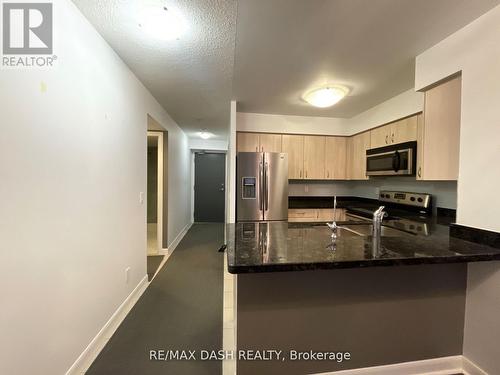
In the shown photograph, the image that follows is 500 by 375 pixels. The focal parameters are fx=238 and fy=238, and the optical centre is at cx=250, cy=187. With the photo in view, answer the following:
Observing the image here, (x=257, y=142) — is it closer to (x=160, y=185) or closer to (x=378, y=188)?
(x=160, y=185)

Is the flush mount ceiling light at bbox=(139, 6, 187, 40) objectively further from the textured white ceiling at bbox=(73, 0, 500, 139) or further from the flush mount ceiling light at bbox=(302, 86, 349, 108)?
the flush mount ceiling light at bbox=(302, 86, 349, 108)

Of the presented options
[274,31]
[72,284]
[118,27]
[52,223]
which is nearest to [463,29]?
[274,31]

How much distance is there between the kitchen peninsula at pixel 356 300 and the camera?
1365 millimetres

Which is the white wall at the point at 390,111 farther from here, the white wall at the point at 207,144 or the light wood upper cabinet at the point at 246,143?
the white wall at the point at 207,144

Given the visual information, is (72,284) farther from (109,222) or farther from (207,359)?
(207,359)

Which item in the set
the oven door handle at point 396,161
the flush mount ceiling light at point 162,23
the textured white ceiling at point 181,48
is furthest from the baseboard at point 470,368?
the flush mount ceiling light at point 162,23

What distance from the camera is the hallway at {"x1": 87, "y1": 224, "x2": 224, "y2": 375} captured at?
169 cm

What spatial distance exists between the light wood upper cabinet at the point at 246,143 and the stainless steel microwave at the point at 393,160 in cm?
171

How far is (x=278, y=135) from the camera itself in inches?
154

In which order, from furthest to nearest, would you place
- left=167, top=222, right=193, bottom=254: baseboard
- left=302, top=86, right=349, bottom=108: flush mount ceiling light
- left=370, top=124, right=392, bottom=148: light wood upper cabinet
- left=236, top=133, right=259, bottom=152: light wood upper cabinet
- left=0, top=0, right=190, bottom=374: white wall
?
→ left=167, top=222, right=193, bottom=254: baseboard, left=236, top=133, right=259, bottom=152: light wood upper cabinet, left=370, top=124, right=392, bottom=148: light wood upper cabinet, left=302, top=86, right=349, bottom=108: flush mount ceiling light, left=0, top=0, right=190, bottom=374: white wall

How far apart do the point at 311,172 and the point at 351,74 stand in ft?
6.02

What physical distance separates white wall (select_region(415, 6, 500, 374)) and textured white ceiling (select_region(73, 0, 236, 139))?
163 centimetres

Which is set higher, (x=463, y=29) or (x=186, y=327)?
(x=463, y=29)

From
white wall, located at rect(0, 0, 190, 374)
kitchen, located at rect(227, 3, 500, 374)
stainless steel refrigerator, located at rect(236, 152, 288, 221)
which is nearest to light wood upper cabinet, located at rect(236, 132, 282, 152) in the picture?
stainless steel refrigerator, located at rect(236, 152, 288, 221)
